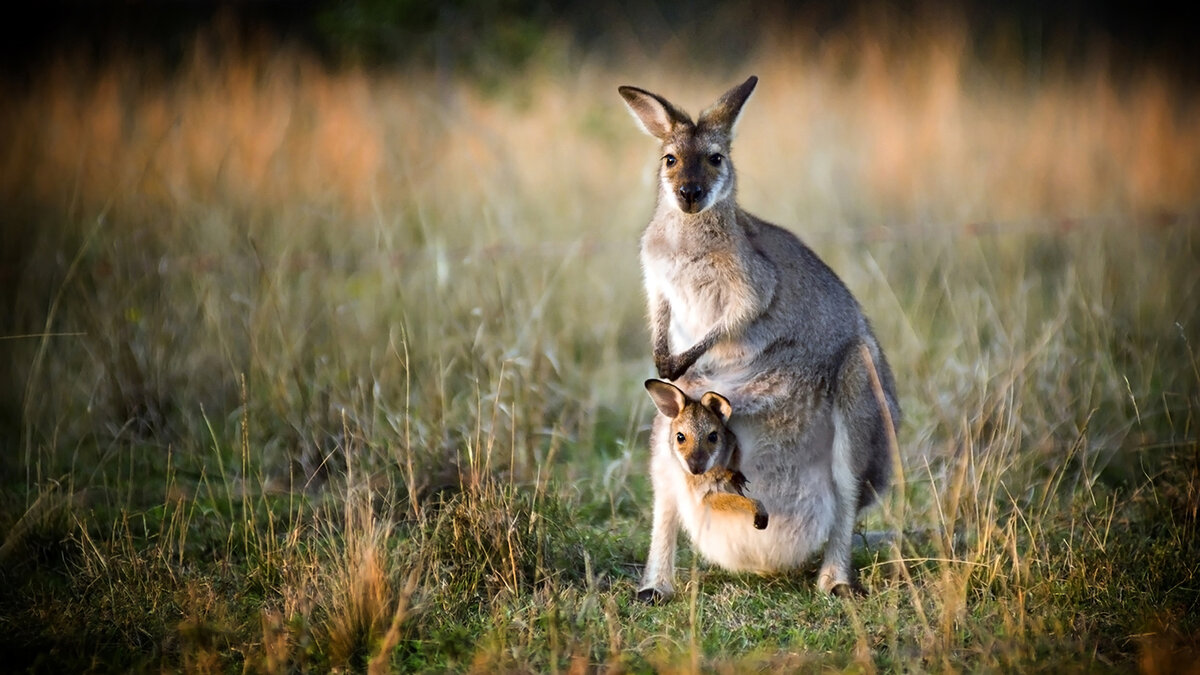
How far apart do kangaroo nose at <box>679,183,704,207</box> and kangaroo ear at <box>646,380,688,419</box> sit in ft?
1.99

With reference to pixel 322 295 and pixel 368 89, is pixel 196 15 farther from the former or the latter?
pixel 322 295

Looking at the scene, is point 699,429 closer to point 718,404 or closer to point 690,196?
point 718,404

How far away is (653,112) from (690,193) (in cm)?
41

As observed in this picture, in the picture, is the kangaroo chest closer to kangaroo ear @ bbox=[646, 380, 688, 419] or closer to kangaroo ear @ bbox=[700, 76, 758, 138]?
kangaroo ear @ bbox=[646, 380, 688, 419]

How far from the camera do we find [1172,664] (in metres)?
2.96

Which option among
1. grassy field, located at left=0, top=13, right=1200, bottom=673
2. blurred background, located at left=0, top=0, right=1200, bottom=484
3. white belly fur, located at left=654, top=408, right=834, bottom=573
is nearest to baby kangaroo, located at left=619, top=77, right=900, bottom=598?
white belly fur, located at left=654, top=408, right=834, bottom=573

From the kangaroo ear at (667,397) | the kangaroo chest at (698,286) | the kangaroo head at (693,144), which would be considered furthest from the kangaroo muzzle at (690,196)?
the kangaroo ear at (667,397)

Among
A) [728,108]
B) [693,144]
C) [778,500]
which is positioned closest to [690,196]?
[693,144]

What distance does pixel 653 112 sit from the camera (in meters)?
4.04

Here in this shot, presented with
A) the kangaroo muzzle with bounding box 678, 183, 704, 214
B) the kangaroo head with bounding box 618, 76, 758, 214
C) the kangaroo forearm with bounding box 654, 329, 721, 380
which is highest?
the kangaroo head with bounding box 618, 76, 758, 214

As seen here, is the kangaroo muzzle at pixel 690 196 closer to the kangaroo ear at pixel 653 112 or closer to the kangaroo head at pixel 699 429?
the kangaroo ear at pixel 653 112

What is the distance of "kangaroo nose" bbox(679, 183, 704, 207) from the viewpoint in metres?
3.80

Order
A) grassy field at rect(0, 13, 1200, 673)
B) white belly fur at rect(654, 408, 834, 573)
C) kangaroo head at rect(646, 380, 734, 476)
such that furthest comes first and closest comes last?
1. white belly fur at rect(654, 408, 834, 573)
2. kangaroo head at rect(646, 380, 734, 476)
3. grassy field at rect(0, 13, 1200, 673)

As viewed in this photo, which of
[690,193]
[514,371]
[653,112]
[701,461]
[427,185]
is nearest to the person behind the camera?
[701,461]
